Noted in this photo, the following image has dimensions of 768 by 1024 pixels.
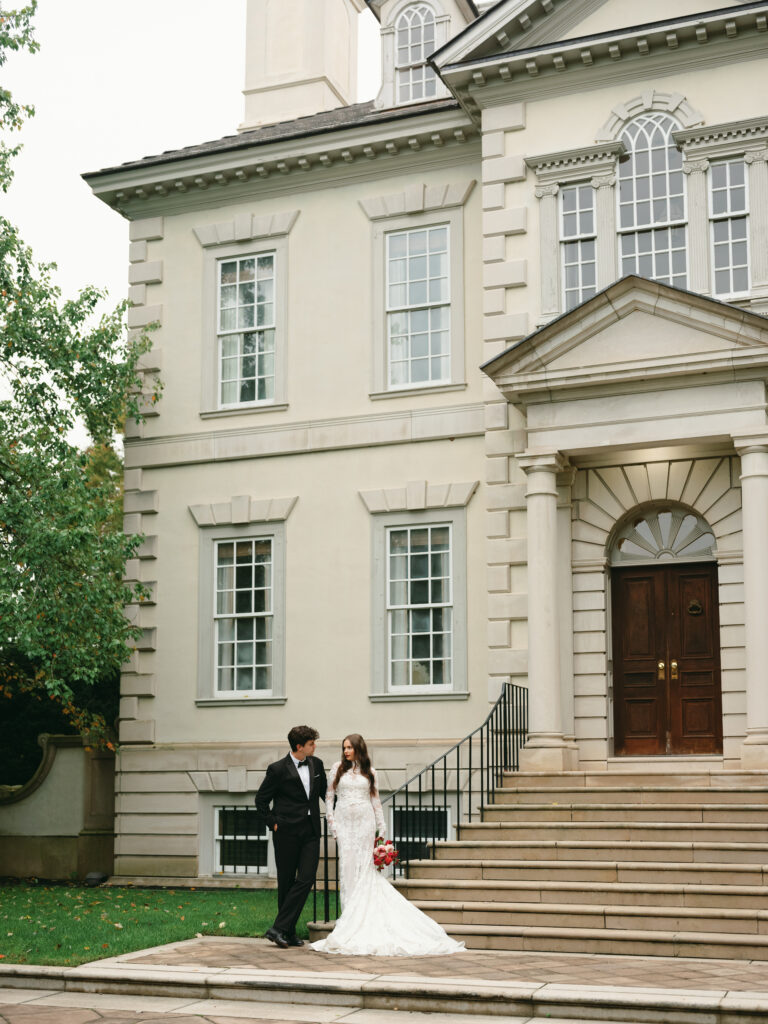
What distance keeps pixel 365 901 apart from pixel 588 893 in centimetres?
211

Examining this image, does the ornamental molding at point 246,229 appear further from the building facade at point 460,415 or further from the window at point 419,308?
the window at point 419,308

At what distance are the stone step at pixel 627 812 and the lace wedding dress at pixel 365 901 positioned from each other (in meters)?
2.24

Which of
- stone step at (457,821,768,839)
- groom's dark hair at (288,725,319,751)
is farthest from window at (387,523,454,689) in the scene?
groom's dark hair at (288,725,319,751)

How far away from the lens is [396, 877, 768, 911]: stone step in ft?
37.9

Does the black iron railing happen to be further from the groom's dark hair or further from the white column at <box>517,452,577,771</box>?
the groom's dark hair

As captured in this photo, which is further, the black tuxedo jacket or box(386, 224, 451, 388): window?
box(386, 224, 451, 388): window

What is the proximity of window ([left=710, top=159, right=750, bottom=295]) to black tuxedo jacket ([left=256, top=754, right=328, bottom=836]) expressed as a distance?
26.0ft

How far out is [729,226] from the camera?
Result: 16062mm

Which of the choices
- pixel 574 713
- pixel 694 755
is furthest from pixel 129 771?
pixel 694 755

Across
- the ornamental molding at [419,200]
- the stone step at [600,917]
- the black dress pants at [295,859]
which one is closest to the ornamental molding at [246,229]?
the ornamental molding at [419,200]

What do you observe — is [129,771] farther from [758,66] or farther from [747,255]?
[758,66]

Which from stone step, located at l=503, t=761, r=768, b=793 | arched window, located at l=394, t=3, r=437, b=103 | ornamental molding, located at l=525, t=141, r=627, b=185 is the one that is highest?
arched window, located at l=394, t=3, r=437, b=103

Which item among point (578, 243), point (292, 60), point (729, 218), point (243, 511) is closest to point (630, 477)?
point (578, 243)

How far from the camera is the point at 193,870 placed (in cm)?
1797
